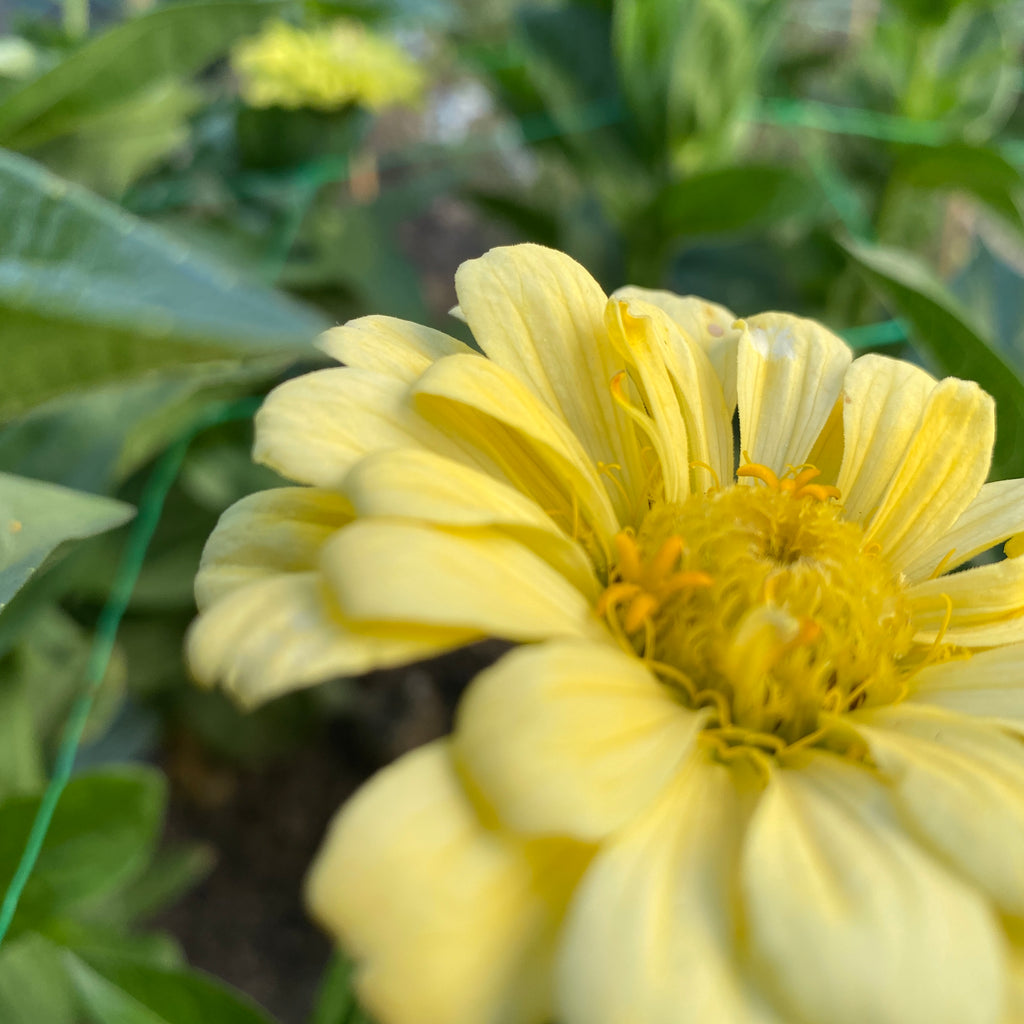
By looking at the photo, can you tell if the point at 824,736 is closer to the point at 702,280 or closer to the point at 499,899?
the point at 499,899

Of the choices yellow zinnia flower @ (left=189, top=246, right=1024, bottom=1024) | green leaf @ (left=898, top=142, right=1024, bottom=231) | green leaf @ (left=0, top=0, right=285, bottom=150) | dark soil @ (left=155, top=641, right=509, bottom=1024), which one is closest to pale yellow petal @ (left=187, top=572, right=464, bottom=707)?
yellow zinnia flower @ (left=189, top=246, right=1024, bottom=1024)

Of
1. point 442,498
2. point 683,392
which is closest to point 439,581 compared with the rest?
point 442,498

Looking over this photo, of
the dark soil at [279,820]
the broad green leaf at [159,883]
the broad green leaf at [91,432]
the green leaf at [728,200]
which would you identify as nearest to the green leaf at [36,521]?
the broad green leaf at [91,432]

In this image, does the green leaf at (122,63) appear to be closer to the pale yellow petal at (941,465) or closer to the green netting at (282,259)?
the green netting at (282,259)

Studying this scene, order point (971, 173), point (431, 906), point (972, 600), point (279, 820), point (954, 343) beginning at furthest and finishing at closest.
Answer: point (279, 820), point (971, 173), point (954, 343), point (972, 600), point (431, 906)

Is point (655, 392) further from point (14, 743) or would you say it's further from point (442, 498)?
point (14, 743)

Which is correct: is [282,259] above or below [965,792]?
below

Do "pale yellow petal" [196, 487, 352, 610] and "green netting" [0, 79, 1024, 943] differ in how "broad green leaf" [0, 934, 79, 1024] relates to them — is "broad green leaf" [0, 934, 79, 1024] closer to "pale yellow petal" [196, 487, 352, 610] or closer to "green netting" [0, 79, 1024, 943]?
"green netting" [0, 79, 1024, 943]

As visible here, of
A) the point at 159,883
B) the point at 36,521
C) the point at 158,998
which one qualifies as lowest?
A: the point at 159,883
